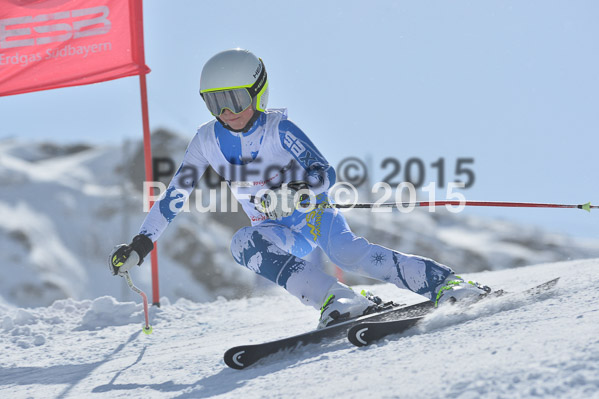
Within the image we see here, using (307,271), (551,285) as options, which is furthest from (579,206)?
(307,271)

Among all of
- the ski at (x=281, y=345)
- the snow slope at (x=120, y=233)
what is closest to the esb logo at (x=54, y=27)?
the ski at (x=281, y=345)

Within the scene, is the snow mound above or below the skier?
below

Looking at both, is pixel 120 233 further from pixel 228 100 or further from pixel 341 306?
pixel 341 306

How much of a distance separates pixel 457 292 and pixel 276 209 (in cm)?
112

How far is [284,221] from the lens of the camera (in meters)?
3.99

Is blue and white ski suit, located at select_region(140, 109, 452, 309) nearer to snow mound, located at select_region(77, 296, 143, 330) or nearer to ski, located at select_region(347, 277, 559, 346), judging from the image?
ski, located at select_region(347, 277, 559, 346)

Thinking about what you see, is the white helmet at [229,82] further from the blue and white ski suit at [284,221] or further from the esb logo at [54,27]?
the esb logo at [54,27]

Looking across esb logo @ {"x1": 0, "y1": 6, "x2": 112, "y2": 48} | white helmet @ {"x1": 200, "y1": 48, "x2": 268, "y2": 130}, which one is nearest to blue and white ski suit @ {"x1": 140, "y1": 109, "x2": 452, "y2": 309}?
white helmet @ {"x1": 200, "y1": 48, "x2": 268, "y2": 130}

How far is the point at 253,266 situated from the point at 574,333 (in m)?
1.85

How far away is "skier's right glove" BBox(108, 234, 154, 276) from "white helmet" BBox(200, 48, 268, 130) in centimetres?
94

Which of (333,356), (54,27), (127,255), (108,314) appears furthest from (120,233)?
(333,356)

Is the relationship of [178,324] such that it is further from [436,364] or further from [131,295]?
[131,295]

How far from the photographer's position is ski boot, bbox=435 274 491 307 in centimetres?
328

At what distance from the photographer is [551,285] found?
355cm
